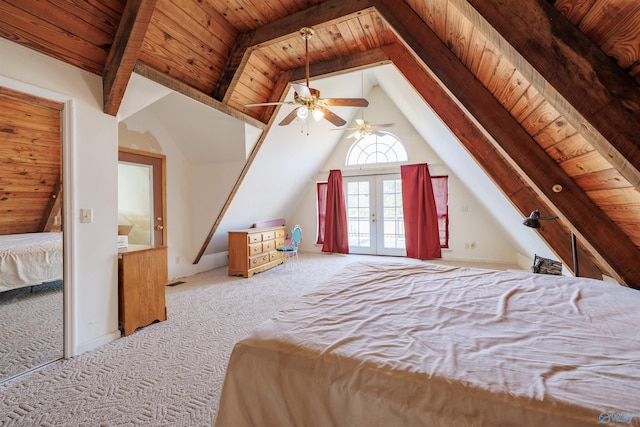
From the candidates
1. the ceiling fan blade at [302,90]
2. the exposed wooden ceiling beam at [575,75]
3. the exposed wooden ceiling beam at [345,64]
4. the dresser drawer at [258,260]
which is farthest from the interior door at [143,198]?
the exposed wooden ceiling beam at [575,75]

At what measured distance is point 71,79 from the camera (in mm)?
1998

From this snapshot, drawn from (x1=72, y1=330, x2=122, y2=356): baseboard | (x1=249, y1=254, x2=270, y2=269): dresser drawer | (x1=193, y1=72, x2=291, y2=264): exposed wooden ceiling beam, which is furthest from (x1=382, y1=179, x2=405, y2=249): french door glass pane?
(x1=72, y1=330, x2=122, y2=356): baseboard

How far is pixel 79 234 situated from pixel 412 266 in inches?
104

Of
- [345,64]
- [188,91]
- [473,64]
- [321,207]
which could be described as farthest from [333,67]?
[321,207]

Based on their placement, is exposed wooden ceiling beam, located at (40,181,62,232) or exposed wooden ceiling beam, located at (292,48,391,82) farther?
exposed wooden ceiling beam, located at (292,48,391,82)

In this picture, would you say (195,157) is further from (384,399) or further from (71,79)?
(384,399)

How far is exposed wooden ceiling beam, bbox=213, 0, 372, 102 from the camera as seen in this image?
217 cm

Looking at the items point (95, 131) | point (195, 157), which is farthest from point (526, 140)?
point (195, 157)

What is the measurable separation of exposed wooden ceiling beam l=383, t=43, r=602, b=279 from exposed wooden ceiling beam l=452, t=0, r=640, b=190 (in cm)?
140

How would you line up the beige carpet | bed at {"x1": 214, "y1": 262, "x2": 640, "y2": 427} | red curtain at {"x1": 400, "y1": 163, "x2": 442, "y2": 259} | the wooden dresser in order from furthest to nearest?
red curtain at {"x1": 400, "y1": 163, "x2": 442, "y2": 259}
the wooden dresser
the beige carpet
bed at {"x1": 214, "y1": 262, "x2": 640, "y2": 427}

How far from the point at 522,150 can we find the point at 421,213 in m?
3.62

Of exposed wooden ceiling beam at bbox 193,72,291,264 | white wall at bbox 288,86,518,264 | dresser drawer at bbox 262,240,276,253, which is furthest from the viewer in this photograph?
white wall at bbox 288,86,518,264

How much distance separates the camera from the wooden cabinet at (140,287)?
236 centimetres

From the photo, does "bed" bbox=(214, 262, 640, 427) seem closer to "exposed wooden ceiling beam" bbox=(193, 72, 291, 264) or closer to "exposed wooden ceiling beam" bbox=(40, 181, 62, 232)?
"exposed wooden ceiling beam" bbox=(40, 181, 62, 232)
